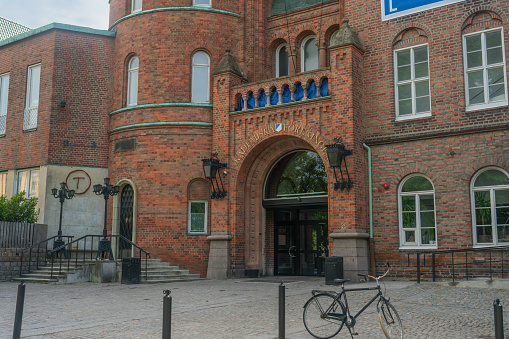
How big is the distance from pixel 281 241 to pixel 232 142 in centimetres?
425

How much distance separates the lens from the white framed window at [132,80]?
21578 millimetres

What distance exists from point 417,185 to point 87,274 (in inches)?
430

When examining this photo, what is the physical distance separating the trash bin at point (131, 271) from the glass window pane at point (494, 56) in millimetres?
12282

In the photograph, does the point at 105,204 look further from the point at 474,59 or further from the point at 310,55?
the point at 474,59

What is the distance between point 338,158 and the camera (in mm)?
16469

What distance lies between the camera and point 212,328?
9008 millimetres

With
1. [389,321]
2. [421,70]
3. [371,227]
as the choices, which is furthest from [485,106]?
[389,321]

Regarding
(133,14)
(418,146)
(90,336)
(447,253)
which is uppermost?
(133,14)

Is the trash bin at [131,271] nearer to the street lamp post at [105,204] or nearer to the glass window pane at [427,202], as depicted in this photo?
the street lamp post at [105,204]

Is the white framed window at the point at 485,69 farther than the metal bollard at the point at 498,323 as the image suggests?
Yes

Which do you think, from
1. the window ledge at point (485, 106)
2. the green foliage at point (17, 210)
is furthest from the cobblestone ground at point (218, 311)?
the window ledge at point (485, 106)

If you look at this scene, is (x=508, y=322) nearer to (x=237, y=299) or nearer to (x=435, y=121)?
(x=237, y=299)

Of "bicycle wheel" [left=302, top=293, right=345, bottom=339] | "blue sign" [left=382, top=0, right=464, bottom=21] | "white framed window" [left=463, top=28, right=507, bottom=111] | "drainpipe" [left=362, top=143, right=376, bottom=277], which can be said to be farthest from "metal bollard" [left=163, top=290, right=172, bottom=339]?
"blue sign" [left=382, top=0, right=464, bottom=21]

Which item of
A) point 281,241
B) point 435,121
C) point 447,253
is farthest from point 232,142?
point 447,253
